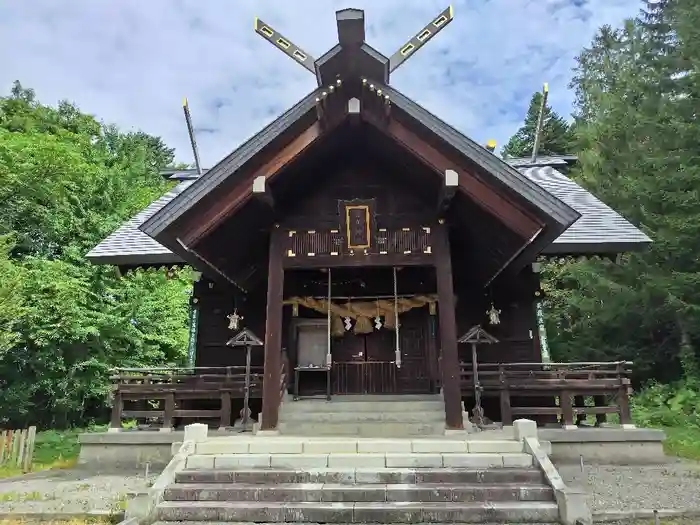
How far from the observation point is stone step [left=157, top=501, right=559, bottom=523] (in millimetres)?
5812

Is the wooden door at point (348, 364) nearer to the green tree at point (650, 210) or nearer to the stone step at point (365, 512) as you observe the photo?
the stone step at point (365, 512)

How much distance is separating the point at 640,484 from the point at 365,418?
4549mm

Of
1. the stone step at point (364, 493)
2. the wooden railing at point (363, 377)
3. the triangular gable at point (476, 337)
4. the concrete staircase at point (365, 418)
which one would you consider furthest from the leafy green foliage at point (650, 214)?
the stone step at point (364, 493)

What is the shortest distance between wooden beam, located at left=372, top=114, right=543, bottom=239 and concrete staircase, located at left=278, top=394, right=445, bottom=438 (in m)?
3.82

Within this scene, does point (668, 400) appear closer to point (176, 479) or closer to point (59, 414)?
point (176, 479)

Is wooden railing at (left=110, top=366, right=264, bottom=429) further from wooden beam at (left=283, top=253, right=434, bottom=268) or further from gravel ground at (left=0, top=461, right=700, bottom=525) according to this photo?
wooden beam at (left=283, top=253, right=434, bottom=268)

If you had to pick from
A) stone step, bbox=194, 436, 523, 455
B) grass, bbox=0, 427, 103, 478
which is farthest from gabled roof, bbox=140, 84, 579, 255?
grass, bbox=0, 427, 103, 478

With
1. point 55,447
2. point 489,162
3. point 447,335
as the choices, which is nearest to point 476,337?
point 447,335

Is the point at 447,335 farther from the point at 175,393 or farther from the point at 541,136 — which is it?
the point at 541,136

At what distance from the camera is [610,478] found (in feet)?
25.5

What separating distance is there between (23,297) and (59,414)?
5.50 m

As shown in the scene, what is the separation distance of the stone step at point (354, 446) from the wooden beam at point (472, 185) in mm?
3331

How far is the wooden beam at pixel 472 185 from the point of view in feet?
27.6

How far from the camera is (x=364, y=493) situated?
20.4 ft
